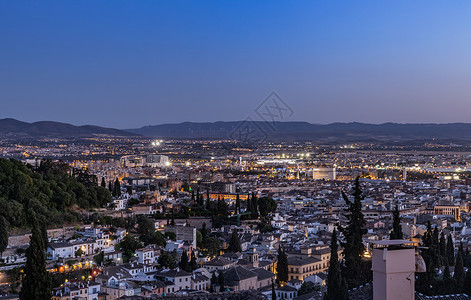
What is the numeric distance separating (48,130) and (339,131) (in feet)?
223

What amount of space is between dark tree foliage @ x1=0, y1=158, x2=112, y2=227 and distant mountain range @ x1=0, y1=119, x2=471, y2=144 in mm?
96441

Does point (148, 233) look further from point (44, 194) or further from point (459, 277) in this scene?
point (459, 277)

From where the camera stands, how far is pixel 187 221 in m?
31.5

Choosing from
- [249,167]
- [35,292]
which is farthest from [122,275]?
→ [249,167]

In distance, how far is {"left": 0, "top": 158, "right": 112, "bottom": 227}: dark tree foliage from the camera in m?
24.3

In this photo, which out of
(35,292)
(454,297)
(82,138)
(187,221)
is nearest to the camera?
(454,297)

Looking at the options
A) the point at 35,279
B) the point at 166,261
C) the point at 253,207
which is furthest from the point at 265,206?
the point at 35,279

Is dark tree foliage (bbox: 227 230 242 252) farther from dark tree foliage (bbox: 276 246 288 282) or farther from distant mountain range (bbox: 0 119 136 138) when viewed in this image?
distant mountain range (bbox: 0 119 136 138)

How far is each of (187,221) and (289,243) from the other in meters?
5.45

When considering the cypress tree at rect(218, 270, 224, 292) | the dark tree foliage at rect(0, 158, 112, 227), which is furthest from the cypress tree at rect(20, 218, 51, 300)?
the dark tree foliage at rect(0, 158, 112, 227)

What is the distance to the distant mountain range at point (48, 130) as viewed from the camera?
121 meters

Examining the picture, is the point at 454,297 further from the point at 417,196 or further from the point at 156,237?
the point at 417,196

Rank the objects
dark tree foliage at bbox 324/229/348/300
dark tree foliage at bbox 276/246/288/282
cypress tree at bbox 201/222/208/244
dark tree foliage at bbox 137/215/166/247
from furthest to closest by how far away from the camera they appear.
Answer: cypress tree at bbox 201/222/208/244
dark tree foliage at bbox 137/215/166/247
dark tree foliage at bbox 276/246/288/282
dark tree foliage at bbox 324/229/348/300

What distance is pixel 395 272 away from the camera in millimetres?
5742
